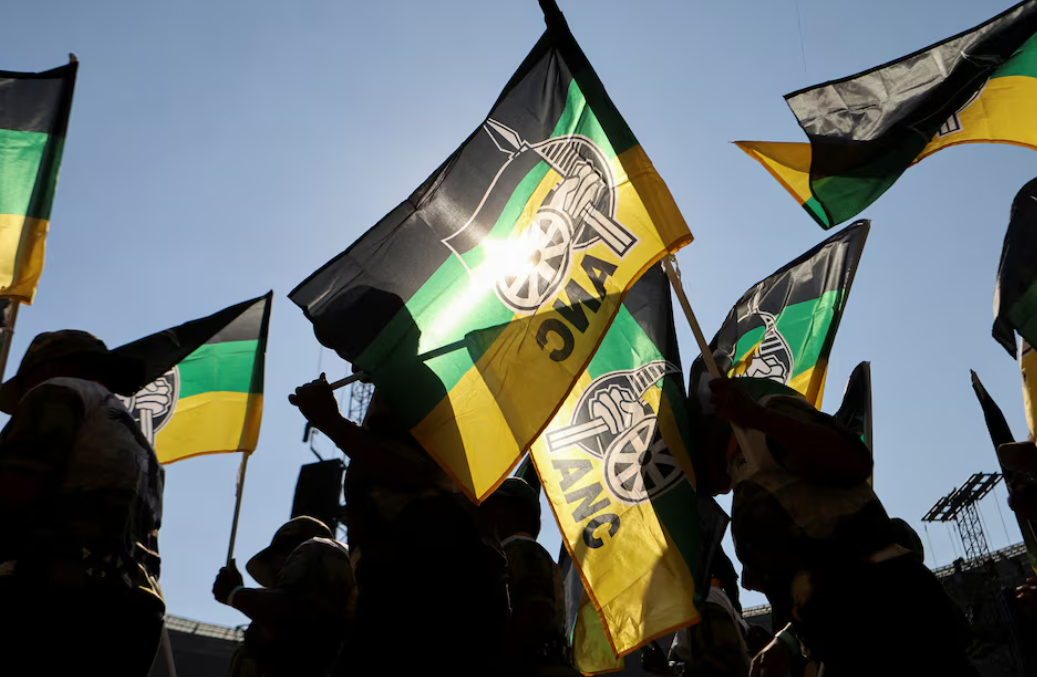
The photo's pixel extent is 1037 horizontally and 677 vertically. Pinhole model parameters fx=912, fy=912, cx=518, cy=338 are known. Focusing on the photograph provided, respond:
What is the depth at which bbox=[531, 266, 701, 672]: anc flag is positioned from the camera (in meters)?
4.68

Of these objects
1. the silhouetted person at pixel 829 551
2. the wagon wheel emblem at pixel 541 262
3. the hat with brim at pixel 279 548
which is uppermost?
the wagon wheel emblem at pixel 541 262

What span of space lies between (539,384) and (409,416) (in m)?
0.58

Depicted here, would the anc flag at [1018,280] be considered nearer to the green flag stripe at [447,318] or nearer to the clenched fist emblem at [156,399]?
the green flag stripe at [447,318]

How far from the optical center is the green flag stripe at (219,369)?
6.78 meters

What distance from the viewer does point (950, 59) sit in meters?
5.16

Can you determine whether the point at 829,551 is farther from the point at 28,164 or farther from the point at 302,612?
the point at 28,164

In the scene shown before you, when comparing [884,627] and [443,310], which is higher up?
[443,310]

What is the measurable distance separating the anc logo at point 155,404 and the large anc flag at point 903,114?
172 inches

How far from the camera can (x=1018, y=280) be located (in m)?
4.58

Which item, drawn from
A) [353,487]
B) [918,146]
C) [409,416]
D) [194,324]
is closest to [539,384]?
[409,416]

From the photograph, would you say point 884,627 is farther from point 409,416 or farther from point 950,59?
point 950,59

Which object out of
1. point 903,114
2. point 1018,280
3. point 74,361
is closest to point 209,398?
point 74,361

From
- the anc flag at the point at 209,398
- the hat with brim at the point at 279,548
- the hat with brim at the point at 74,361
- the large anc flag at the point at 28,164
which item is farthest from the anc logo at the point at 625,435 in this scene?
the large anc flag at the point at 28,164

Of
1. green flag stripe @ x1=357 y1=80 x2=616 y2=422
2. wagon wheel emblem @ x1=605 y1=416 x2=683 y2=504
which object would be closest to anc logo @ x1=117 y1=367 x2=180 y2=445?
green flag stripe @ x1=357 y1=80 x2=616 y2=422
